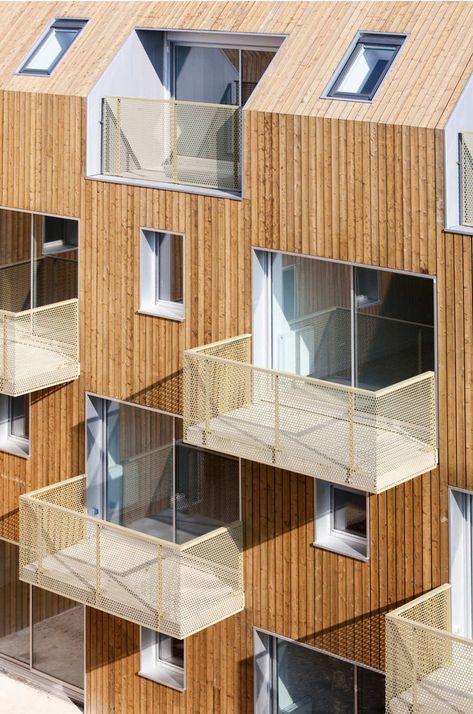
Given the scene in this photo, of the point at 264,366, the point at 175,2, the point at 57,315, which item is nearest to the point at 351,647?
the point at 264,366

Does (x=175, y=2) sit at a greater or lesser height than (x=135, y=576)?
greater

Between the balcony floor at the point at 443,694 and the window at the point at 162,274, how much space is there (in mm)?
6322

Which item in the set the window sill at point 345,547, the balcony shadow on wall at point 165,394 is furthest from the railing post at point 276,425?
the balcony shadow on wall at point 165,394

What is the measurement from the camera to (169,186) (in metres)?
20.5

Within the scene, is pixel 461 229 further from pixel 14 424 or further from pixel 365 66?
pixel 14 424

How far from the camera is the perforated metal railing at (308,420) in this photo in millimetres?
17375

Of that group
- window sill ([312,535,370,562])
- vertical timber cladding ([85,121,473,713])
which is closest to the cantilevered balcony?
vertical timber cladding ([85,121,473,713])

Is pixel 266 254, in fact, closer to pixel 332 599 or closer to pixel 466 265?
pixel 466 265

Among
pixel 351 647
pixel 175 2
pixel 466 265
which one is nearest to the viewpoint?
pixel 466 265

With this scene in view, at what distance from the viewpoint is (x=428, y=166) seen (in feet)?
57.3

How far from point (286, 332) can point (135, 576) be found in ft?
12.7

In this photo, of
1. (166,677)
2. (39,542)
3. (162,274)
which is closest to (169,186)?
(162,274)

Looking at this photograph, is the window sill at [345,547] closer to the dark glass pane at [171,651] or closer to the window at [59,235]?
the dark glass pane at [171,651]

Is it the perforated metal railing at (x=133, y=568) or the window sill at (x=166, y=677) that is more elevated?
the perforated metal railing at (x=133, y=568)
